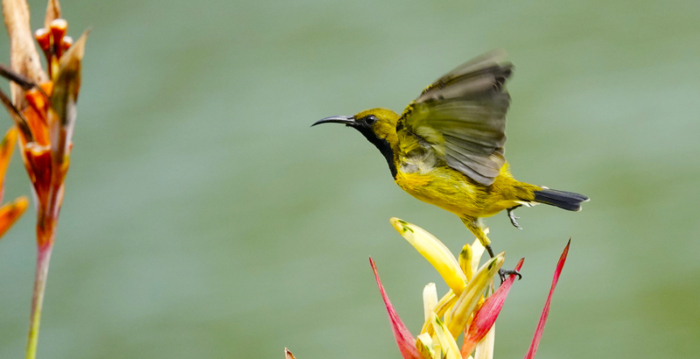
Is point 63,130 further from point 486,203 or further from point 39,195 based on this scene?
point 486,203

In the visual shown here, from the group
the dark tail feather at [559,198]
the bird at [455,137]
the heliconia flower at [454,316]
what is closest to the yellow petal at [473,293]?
the heliconia flower at [454,316]

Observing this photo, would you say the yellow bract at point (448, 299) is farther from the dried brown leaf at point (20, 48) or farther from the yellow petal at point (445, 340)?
the dried brown leaf at point (20, 48)

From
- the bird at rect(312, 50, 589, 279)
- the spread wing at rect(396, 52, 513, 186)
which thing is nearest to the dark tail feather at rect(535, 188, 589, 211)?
the bird at rect(312, 50, 589, 279)

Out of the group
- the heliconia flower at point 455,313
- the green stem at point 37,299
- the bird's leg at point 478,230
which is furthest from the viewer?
the bird's leg at point 478,230

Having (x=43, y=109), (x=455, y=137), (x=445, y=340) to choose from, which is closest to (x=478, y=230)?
(x=455, y=137)

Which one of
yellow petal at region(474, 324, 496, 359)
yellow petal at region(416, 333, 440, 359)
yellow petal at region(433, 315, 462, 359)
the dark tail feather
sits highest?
yellow petal at region(433, 315, 462, 359)

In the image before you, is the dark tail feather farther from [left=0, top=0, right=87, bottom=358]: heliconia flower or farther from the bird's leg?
[left=0, top=0, right=87, bottom=358]: heliconia flower
